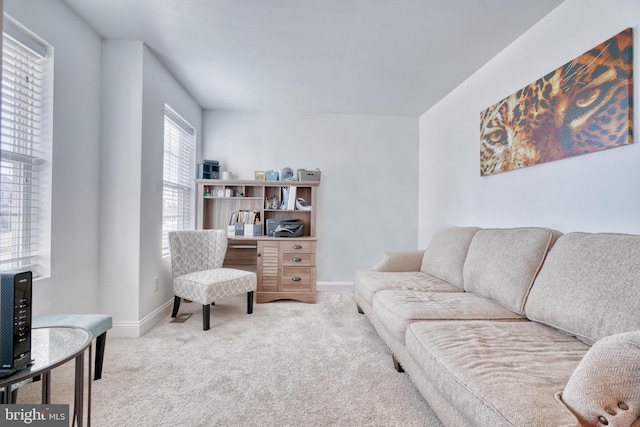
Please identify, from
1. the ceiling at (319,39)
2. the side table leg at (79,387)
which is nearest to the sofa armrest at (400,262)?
the ceiling at (319,39)

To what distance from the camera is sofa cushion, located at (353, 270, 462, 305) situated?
226 cm

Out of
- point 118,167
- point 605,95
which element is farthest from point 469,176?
point 118,167

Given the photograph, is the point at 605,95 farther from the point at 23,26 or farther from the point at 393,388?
the point at 23,26

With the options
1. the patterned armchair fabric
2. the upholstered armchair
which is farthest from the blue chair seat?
the patterned armchair fabric

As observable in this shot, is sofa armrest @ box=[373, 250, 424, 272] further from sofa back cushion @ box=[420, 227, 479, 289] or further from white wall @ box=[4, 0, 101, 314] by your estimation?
white wall @ box=[4, 0, 101, 314]

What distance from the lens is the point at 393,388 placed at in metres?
1.68

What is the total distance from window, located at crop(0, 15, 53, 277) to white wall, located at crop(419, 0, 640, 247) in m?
3.30

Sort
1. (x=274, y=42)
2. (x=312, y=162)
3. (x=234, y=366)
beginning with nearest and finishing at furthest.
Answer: (x=234, y=366)
(x=274, y=42)
(x=312, y=162)

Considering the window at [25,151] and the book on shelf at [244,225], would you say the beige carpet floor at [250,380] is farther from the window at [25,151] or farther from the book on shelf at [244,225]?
the book on shelf at [244,225]

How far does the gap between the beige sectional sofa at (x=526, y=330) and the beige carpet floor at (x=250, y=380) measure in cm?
22

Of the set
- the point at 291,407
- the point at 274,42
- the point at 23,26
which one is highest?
the point at 274,42

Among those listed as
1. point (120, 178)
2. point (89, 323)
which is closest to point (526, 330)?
point (89, 323)

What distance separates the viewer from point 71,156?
2041mm

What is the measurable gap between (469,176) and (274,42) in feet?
7.12
